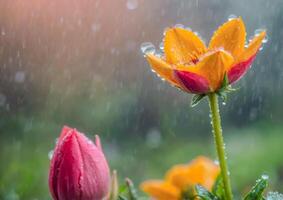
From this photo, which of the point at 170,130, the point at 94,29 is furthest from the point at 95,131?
the point at 94,29

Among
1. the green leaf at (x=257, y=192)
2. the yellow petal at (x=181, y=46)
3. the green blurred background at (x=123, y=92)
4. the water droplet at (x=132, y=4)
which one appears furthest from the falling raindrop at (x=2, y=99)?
the green leaf at (x=257, y=192)

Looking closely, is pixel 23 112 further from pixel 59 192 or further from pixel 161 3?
pixel 59 192

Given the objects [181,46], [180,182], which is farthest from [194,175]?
[181,46]

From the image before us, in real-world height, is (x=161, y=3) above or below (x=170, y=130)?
above

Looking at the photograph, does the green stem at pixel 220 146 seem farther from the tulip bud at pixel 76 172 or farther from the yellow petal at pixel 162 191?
the yellow petal at pixel 162 191

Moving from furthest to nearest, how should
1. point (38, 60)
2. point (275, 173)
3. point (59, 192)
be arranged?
point (38, 60), point (275, 173), point (59, 192)

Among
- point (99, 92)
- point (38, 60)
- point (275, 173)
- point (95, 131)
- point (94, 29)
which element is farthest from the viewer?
point (94, 29)
